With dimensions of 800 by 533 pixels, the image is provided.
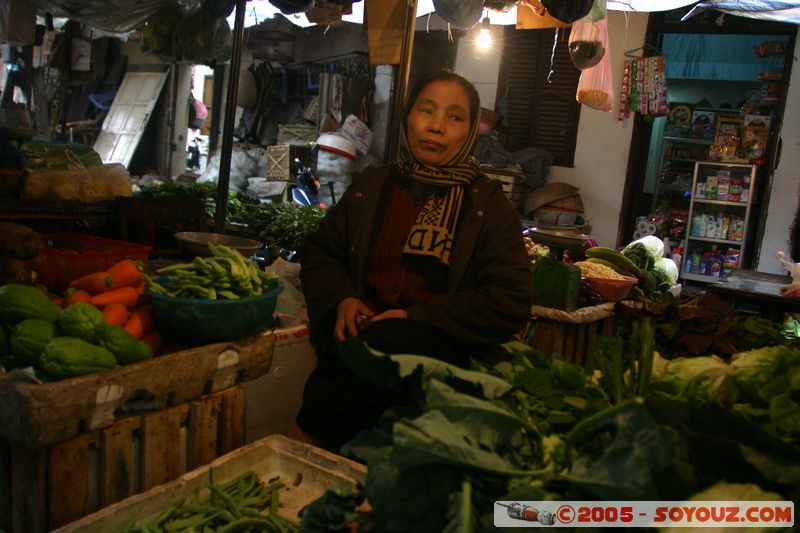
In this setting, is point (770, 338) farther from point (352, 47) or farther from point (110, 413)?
point (352, 47)

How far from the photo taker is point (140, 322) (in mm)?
2223

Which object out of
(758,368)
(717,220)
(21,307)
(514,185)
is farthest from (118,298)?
(717,220)

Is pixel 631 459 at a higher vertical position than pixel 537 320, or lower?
higher

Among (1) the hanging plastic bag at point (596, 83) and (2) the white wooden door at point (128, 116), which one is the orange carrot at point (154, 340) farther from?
(2) the white wooden door at point (128, 116)

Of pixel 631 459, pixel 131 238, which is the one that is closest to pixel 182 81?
pixel 131 238

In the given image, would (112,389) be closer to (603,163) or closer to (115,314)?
(115,314)

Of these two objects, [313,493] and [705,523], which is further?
[313,493]

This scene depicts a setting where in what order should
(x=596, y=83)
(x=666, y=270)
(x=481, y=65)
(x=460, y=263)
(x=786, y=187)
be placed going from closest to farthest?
1. (x=460, y=263)
2. (x=666, y=270)
3. (x=596, y=83)
4. (x=786, y=187)
5. (x=481, y=65)

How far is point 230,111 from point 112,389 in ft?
8.69

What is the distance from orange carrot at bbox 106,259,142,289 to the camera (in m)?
2.42

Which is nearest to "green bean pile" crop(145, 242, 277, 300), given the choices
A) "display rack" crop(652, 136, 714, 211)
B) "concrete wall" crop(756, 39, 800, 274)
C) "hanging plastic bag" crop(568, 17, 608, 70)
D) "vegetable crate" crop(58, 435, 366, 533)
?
"vegetable crate" crop(58, 435, 366, 533)

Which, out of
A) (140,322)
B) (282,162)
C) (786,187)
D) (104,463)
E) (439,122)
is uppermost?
(786,187)

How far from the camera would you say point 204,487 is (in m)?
1.96

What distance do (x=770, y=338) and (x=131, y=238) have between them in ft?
13.9
